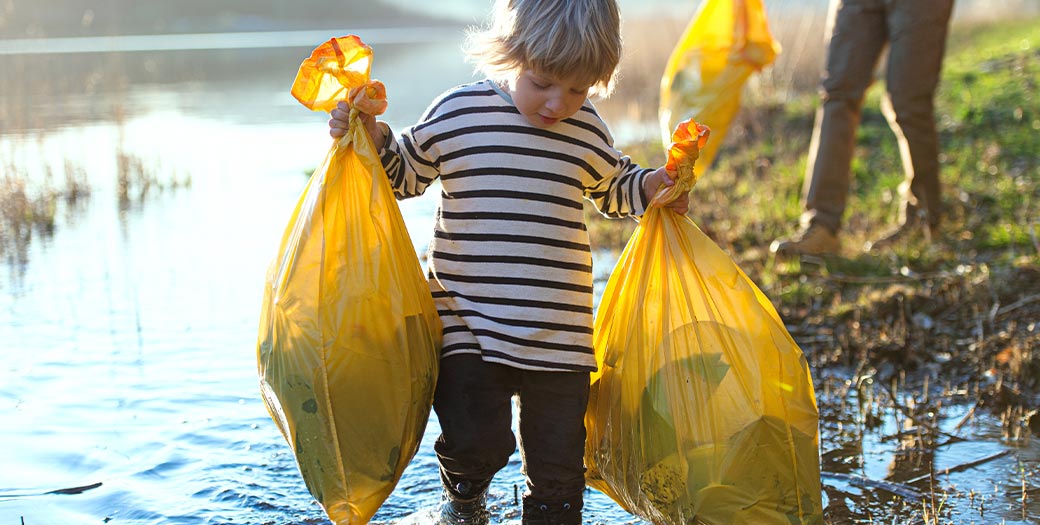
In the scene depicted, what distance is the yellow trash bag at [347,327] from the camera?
2.33 m

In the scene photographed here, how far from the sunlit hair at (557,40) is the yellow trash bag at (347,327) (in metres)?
0.30

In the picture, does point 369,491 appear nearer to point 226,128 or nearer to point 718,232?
point 718,232

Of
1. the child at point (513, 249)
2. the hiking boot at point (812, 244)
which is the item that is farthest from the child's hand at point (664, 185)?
the hiking boot at point (812, 244)

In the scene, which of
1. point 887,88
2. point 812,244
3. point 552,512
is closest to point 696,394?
point 552,512

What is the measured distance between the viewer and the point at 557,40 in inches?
89.3

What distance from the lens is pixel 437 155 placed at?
2471mm

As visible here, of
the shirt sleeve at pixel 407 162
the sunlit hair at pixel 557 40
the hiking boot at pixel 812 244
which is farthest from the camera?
the hiking boot at pixel 812 244

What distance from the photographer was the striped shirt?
2.43m

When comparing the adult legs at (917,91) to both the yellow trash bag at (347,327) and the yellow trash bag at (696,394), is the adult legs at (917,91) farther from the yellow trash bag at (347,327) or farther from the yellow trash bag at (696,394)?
the yellow trash bag at (347,327)

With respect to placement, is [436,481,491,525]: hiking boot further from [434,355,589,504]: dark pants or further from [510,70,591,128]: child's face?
[510,70,591,128]: child's face

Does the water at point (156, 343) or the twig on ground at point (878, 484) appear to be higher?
the water at point (156, 343)

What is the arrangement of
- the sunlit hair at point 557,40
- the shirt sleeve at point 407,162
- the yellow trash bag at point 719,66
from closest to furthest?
1. the sunlit hair at point 557,40
2. the shirt sleeve at point 407,162
3. the yellow trash bag at point 719,66

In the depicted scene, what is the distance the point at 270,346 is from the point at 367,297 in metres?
0.24

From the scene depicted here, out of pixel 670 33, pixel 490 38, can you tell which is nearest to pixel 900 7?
pixel 490 38
